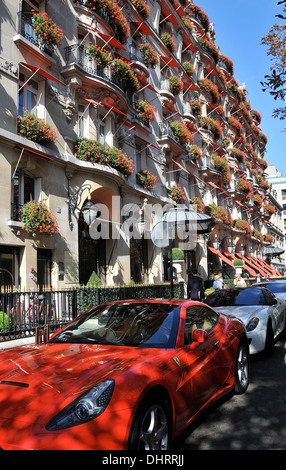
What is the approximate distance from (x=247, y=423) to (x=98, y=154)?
1277cm

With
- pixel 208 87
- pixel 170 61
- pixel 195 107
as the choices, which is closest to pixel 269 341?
pixel 170 61

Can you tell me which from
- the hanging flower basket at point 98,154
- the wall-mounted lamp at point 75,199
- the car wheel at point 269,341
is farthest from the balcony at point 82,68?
the car wheel at point 269,341

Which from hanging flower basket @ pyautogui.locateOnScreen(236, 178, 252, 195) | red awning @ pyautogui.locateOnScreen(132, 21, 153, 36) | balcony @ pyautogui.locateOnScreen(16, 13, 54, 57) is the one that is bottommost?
hanging flower basket @ pyautogui.locateOnScreen(236, 178, 252, 195)

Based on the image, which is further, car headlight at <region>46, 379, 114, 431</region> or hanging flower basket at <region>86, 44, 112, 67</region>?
hanging flower basket at <region>86, 44, 112, 67</region>

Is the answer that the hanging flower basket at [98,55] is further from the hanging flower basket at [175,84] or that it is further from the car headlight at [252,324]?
the car headlight at [252,324]

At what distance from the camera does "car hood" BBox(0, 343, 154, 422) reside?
2.67 meters

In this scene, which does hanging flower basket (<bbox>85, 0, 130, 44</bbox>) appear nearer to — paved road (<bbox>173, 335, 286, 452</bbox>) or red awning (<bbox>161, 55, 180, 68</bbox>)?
red awning (<bbox>161, 55, 180, 68</bbox>)

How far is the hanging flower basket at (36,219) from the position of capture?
1226 centimetres

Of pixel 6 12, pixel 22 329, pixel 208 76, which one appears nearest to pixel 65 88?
pixel 6 12

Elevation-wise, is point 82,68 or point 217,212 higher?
point 82,68

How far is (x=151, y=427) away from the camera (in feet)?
9.56

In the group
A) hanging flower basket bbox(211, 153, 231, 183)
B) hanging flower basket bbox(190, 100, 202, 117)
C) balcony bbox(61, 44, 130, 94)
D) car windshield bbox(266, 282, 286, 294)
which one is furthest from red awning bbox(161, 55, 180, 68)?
car windshield bbox(266, 282, 286, 294)

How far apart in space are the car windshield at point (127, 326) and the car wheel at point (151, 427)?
2.45 ft
